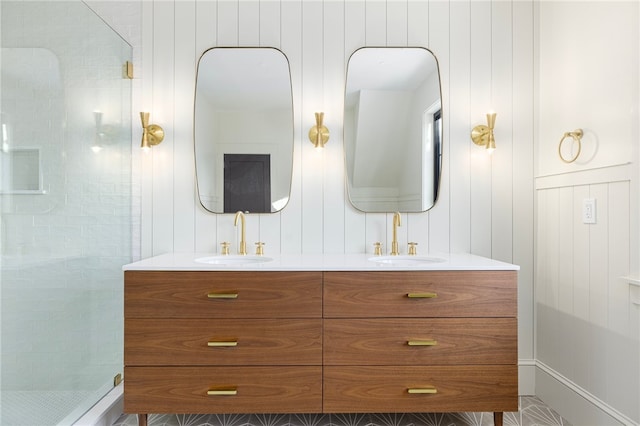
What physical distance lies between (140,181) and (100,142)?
0.30m

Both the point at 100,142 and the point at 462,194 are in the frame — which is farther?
the point at 462,194

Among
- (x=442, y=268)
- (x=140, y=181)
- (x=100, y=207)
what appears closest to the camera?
(x=442, y=268)

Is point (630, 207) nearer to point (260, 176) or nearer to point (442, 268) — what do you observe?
Result: point (442, 268)

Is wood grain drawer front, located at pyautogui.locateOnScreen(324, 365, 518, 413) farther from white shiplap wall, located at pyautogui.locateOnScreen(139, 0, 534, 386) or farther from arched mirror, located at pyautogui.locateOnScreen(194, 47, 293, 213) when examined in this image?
arched mirror, located at pyautogui.locateOnScreen(194, 47, 293, 213)

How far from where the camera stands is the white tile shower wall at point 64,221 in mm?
1440

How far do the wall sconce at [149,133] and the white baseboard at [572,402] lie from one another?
7.71 ft

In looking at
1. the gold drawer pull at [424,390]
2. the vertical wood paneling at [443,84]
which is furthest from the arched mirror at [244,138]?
the gold drawer pull at [424,390]

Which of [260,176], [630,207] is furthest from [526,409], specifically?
[260,176]

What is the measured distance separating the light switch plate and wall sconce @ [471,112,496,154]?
0.52 metres

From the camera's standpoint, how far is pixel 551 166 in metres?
2.07

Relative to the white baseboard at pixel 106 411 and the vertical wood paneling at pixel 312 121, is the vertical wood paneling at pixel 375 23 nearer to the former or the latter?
the vertical wood paneling at pixel 312 121

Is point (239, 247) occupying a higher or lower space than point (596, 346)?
higher

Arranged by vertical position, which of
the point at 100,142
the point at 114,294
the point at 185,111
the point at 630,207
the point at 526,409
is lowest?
the point at 526,409

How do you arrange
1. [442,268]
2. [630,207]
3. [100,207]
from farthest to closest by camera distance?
[100,207] < [442,268] < [630,207]
